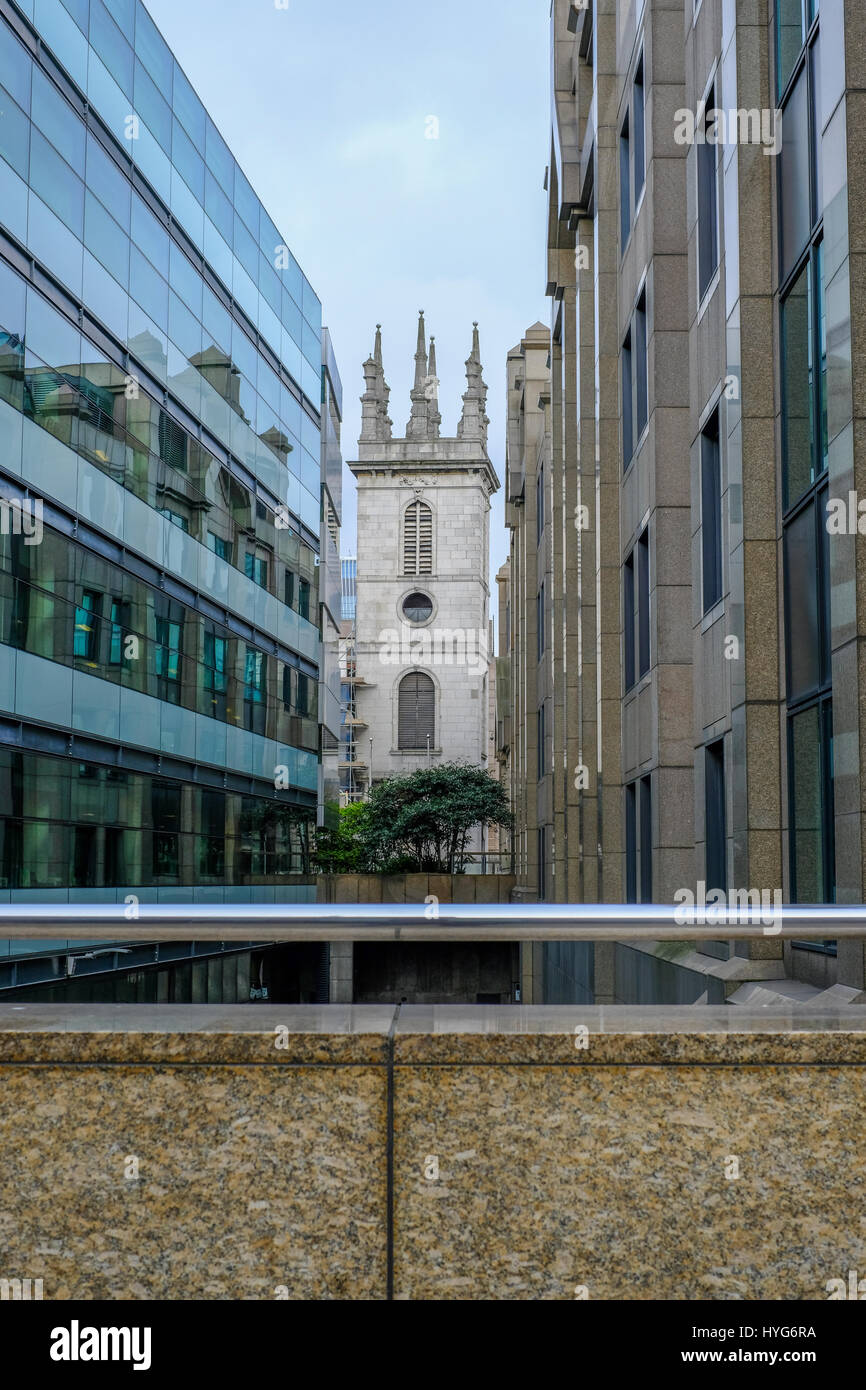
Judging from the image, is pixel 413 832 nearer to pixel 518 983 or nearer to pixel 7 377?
pixel 518 983

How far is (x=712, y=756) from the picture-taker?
15.1 m

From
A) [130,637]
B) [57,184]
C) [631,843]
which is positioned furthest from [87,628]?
[631,843]

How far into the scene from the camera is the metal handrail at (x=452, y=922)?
355 centimetres

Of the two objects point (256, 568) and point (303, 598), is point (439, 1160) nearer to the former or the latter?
point (256, 568)

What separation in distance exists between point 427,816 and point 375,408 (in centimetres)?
6284

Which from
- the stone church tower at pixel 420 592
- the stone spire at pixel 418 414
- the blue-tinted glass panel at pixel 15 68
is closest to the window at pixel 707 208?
the blue-tinted glass panel at pixel 15 68

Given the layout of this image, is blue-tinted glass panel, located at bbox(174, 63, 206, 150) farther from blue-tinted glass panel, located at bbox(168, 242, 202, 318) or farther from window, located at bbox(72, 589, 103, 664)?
window, located at bbox(72, 589, 103, 664)

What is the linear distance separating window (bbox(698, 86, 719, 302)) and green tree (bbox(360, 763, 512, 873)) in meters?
40.0

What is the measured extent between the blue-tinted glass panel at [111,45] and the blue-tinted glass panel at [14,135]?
437cm

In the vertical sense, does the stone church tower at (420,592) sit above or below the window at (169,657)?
above

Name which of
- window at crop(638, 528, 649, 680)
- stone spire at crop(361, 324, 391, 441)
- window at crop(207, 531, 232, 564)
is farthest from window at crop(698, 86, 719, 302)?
stone spire at crop(361, 324, 391, 441)

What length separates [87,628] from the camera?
998 inches

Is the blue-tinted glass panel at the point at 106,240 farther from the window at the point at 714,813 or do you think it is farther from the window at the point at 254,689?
the window at the point at 714,813

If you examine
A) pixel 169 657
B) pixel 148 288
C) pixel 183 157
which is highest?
pixel 183 157
